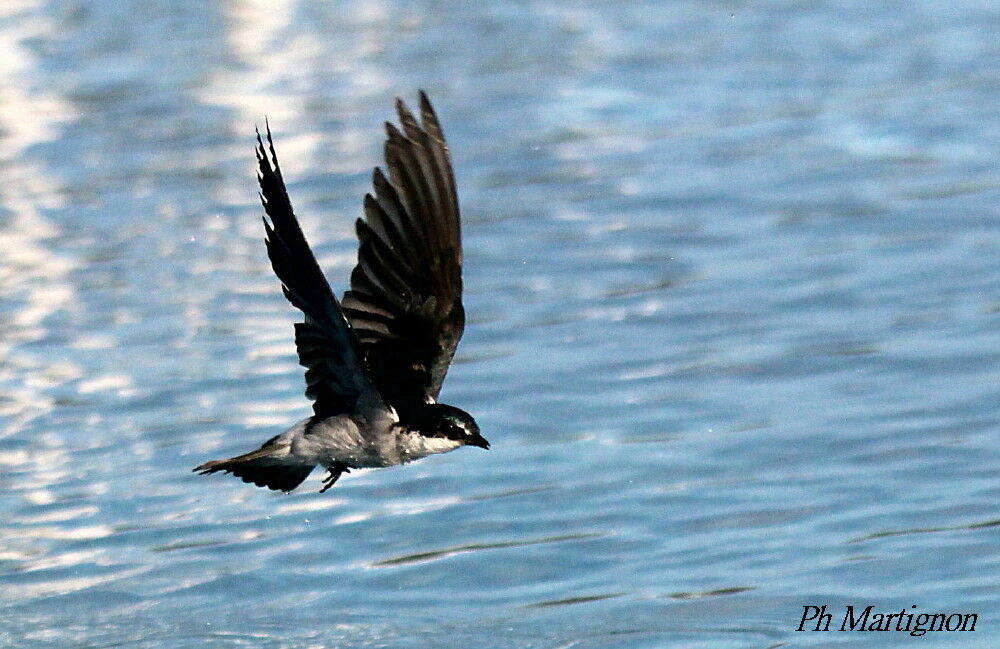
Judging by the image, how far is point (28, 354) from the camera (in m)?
10.4

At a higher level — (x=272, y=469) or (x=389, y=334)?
(x=389, y=334)

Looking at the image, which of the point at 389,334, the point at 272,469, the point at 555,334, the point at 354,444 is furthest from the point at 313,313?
the point at 555,334

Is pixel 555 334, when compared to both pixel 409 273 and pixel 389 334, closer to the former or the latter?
pixel 389 334

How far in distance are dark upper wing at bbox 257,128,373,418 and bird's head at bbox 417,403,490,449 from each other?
0.20m

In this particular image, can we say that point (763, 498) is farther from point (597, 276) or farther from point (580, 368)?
point (597, 276)

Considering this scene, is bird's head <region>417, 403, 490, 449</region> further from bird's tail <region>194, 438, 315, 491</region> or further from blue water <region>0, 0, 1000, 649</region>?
blue water <region>0, 0, 1000, 649</region>

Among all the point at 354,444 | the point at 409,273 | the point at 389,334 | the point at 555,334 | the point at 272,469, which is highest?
the point at 409,273

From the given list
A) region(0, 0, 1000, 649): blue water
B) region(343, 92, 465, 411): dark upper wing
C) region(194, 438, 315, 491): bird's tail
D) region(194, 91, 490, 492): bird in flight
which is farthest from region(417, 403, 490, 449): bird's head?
region(0, 0, 1000, 649): blue water

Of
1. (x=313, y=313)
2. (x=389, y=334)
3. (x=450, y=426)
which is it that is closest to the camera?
(x=313, y=313)

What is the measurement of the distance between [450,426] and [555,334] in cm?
363

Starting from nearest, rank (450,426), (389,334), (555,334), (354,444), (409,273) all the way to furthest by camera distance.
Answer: (450,426)
(354,444)
(409,273)
(389,334)
(555,334)

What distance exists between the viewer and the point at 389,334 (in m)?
6.86

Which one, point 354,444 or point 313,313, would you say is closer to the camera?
point 313,313

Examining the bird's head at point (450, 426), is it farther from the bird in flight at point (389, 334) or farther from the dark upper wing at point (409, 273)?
the dark upper wing at point (409, 273)
